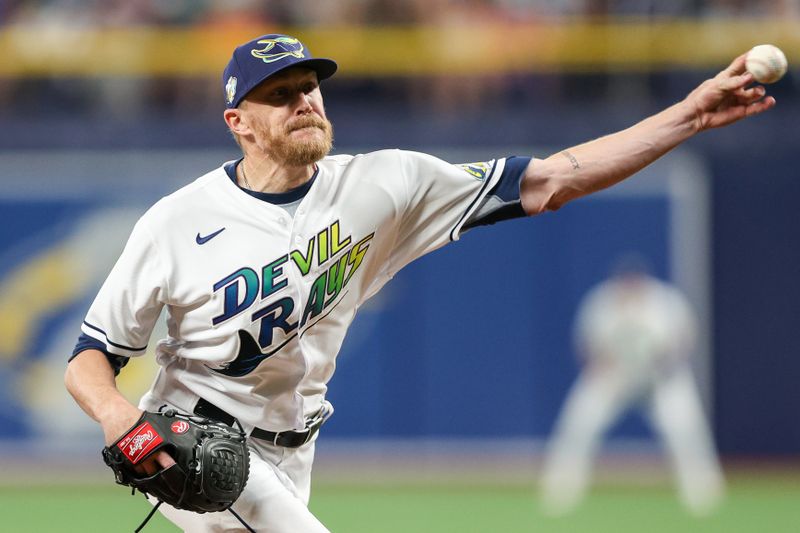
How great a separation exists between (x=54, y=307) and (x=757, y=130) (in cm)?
630

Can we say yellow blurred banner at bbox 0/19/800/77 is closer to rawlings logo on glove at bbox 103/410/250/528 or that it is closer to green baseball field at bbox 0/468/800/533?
green baseball field at bbox 0/468/800/533

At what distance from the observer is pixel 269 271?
15.6 ft

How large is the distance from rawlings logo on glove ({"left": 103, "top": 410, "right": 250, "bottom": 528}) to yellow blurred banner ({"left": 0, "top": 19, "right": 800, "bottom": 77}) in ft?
27.4

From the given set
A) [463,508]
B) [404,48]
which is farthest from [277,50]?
[404,48]

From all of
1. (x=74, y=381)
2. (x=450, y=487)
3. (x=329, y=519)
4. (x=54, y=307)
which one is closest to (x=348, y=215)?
(x=74, y=381)

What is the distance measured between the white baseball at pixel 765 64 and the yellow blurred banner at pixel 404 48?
7.94 m

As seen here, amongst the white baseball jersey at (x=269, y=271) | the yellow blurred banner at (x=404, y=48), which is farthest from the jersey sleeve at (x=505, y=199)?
the yellow blurred banner at (x=404, y=48)

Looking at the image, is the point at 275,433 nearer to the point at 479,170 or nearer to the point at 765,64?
the point at 479,170

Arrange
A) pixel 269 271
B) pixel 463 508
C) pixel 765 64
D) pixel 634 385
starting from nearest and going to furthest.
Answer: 1. pixel 765 64
2. pixel 269 271
3. pixel 463 508
4. pixel 634 385

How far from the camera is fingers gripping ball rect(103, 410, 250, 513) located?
4.45 metres

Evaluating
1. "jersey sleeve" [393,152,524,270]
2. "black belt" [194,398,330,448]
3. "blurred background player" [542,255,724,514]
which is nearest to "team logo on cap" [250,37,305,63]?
"jersey sleeve" [393,152,524,270]

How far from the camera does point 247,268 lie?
4.74m

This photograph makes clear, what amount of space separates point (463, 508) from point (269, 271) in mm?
6249

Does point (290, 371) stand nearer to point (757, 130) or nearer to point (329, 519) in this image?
point (329, 519)
